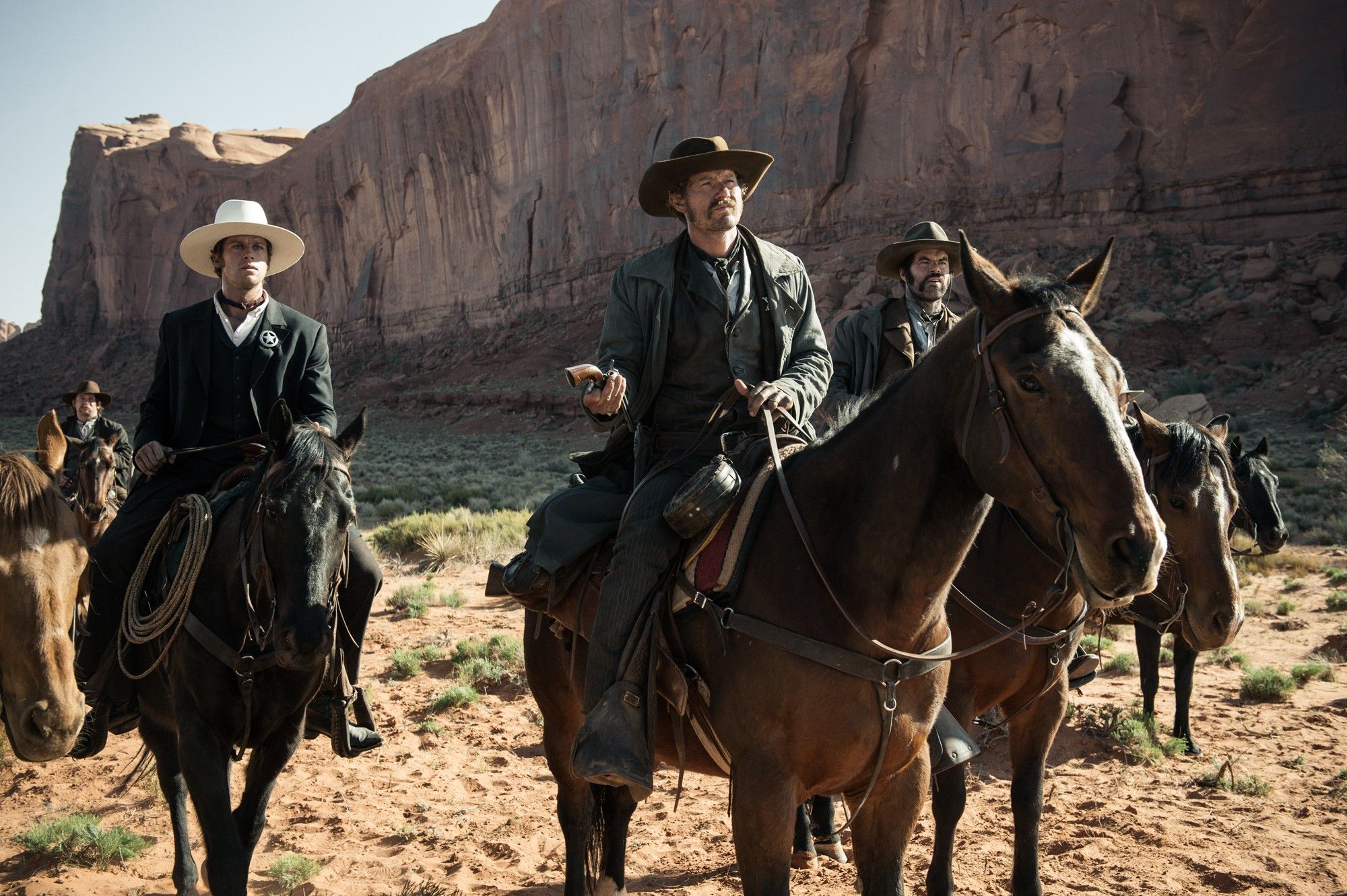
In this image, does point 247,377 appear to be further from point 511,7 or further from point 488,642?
point 511,7

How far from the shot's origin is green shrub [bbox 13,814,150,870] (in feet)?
17.6

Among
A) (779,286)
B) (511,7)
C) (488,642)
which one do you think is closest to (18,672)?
(779,286)

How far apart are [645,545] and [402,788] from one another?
4.29 m

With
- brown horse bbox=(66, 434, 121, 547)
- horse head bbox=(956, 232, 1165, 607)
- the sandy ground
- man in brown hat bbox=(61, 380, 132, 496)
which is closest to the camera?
horse head bbox=(956, 232, 1165, 607)

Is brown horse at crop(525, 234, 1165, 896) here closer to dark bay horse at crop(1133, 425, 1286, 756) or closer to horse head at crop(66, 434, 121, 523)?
dark bay horse at crop(1133, 425, 1286, 756)

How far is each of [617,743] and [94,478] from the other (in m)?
9.43

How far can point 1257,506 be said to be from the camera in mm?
7316

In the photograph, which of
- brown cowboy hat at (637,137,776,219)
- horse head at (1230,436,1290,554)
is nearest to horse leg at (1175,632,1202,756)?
horse head at (1230,436,1290,554)

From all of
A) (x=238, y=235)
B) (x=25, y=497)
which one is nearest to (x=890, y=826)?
(x=25, y=497)

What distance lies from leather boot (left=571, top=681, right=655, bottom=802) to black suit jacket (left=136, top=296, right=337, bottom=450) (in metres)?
2.43

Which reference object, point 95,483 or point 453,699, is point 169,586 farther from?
point 95,483

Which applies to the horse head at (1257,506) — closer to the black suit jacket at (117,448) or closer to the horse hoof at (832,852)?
the horse hoof at (832,852)

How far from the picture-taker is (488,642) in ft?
33.0

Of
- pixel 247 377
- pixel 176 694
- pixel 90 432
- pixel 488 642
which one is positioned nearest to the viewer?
pixel 176 694
